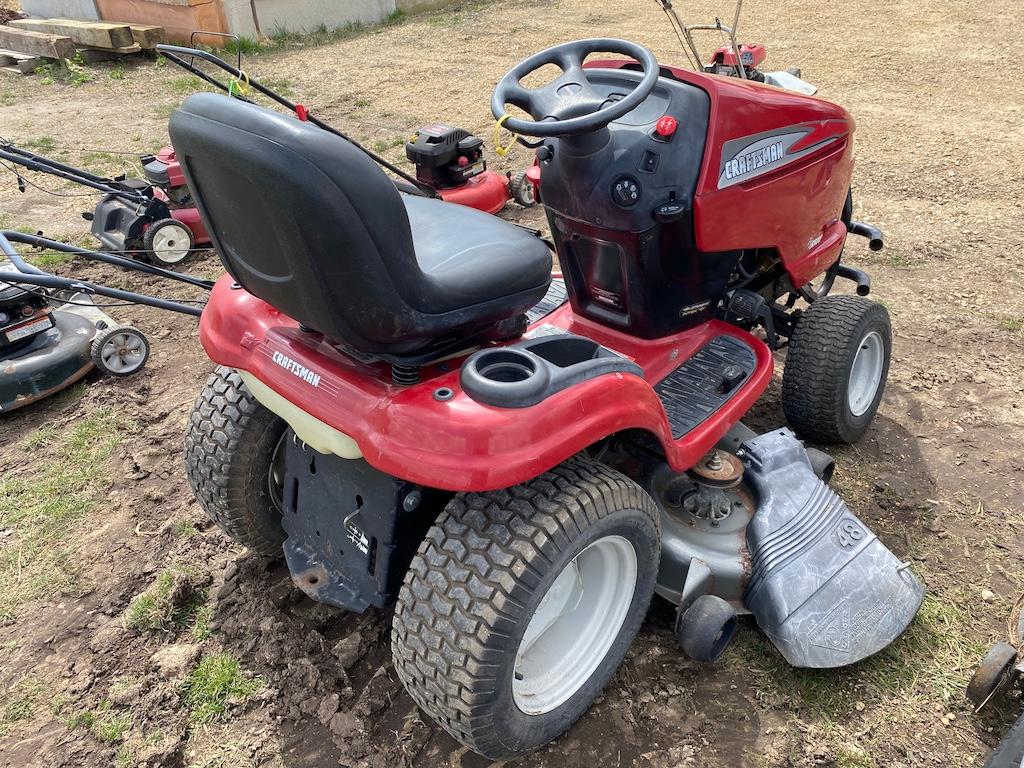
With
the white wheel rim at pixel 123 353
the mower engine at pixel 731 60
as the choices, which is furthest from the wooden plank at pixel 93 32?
the mower engine at pixel 731 60

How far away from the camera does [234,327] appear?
6.73ft

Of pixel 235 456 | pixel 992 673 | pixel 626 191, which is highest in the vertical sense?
pixel 626 191

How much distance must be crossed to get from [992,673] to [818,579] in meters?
0.46

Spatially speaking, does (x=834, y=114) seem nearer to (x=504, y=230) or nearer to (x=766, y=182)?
(x=766, y=182)

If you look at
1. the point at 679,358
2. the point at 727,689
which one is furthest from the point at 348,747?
the point at 679,358

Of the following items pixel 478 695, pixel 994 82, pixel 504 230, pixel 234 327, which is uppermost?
pixel 504 230

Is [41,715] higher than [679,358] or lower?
lower

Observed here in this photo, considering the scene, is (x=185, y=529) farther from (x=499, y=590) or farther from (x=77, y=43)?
(x=77, y=43)

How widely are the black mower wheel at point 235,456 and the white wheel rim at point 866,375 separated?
7.02ft

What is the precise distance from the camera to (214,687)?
224cm

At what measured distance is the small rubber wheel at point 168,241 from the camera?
15.5 feet

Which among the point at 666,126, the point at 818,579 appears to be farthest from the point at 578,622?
the point at 666,126

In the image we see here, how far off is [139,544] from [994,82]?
8073 millimetres

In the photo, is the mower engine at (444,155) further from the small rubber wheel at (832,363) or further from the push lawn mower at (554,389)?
the small rubber wheel at (832,363)
